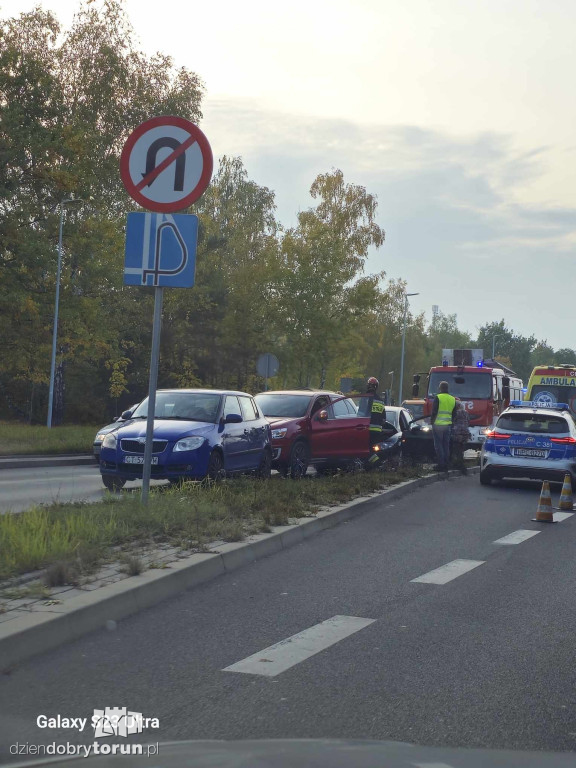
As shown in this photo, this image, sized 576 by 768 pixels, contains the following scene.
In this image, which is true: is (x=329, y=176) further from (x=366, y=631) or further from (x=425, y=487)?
(x=366, y=631)

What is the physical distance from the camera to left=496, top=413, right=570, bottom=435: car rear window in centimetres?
1919

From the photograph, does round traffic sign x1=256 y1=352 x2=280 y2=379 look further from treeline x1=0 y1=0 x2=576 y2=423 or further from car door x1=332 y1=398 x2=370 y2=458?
car door x1=332 y1=398 x2=370 y2=458

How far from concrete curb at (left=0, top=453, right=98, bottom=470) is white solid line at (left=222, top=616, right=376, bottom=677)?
15893mm

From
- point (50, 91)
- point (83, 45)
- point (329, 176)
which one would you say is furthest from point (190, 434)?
point (329, 176)

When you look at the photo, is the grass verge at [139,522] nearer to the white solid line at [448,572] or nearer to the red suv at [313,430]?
the white solid line at [448,572]

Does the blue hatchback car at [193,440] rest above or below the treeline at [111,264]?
below

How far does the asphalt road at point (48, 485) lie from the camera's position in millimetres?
13772

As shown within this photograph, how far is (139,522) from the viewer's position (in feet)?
29.9

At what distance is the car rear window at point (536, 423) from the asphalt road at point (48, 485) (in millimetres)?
6543

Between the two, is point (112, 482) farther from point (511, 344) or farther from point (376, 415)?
point (511, 344)

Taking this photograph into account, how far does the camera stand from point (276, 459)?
1812cm

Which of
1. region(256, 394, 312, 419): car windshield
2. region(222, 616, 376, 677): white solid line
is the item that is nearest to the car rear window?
region(256, 394, 312, 419): car windshield

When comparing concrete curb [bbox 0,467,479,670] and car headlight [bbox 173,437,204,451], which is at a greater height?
car headlight [bbox 173,437,204,451]

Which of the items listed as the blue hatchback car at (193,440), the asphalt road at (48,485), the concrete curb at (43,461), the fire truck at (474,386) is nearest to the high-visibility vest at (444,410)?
the blue hatchback car at (193,440)
